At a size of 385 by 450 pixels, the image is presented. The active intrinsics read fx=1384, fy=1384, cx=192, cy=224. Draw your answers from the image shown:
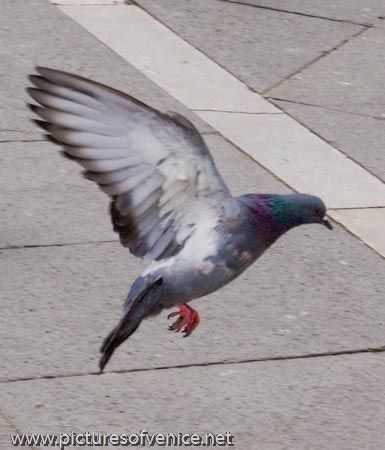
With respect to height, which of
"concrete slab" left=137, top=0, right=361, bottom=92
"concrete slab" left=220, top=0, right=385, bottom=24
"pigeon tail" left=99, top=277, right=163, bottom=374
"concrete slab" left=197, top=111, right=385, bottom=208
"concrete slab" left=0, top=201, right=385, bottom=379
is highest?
"pigeon tail" left=99, top=277, right=163, bottom=374

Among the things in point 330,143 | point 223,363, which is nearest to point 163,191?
point 223,363

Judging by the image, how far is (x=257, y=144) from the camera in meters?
7.73

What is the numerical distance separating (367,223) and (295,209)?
2.89 metres

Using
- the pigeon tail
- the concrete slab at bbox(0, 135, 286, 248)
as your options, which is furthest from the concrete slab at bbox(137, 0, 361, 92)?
the pigeon tail

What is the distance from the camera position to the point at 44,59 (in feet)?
28.0

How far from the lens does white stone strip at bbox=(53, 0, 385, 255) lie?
719 cm

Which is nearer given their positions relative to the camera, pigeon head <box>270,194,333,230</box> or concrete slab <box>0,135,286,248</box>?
pigeon head <box>270,194,333,230</box>

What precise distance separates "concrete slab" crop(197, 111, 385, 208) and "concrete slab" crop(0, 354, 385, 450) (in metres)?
1.82

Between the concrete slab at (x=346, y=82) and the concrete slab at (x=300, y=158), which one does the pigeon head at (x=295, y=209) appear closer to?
the concrete slab at (x=300, y=158)

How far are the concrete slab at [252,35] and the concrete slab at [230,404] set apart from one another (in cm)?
342

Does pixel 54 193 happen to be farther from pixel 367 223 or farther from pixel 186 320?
pixel 186 320

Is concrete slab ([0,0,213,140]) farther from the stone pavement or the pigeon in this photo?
the pigeon

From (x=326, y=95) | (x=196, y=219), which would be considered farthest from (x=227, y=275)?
(x=326, y=95)

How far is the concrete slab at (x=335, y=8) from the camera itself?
32.5 feet
